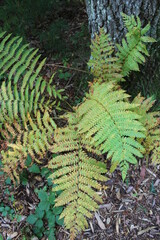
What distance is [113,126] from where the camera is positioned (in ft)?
5.96

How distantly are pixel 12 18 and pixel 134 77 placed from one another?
6.24 feet

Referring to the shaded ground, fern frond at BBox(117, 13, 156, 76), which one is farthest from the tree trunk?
the shaded ground

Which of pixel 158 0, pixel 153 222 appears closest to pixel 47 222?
pixel 153 222

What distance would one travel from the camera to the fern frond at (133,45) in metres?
2.05

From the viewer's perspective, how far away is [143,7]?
7.48 feet

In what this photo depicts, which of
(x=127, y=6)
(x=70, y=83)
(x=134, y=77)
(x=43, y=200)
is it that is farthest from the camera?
(x=70, y=83)

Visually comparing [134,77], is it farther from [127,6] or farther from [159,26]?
[127,6]

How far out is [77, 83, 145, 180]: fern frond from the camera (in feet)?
5.73

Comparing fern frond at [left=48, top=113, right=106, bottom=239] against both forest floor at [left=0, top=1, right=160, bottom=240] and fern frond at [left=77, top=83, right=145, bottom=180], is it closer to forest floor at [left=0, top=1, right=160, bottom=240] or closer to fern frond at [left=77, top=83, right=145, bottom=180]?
fern frond at [left=77, top=83, right=145, bottom=180]

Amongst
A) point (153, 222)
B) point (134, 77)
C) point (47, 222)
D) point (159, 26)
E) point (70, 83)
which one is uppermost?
point (159, 26)

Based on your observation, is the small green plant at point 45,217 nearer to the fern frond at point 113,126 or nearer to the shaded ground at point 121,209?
the shaded ground at point 121,209

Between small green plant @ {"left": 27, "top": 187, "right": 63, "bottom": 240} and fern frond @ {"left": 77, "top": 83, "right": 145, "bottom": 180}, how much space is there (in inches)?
34.4

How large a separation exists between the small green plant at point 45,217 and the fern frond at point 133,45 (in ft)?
4.58

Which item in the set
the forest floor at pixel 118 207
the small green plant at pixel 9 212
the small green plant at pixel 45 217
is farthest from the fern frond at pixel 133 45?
the small green plant at pixel 9 212
